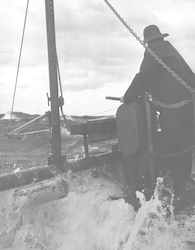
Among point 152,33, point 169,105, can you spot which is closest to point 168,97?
point 169,105

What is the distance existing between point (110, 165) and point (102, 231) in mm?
1833

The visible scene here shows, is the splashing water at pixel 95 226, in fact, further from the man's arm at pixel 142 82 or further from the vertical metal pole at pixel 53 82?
the man's arm at pixel 142 82

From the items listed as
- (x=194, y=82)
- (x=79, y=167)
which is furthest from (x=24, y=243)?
(x=194, y=82)

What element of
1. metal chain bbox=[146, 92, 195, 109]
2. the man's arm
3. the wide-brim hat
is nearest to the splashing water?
metal chain bbox=[146, 92, 195, 109]

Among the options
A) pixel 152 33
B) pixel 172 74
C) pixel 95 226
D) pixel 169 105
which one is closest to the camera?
pixel 172 74

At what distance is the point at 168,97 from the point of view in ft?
14.5

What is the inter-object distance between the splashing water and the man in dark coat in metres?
0.44

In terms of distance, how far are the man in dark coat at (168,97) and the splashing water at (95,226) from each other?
0.44 m

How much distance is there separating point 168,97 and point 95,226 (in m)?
2.03

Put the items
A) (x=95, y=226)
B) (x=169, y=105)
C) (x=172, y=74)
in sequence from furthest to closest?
(x=169, y=105)
(x=95, y=226)
(x=172, y=74)

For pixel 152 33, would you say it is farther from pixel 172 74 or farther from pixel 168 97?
pixel 168 97

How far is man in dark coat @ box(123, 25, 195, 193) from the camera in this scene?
437 centimetres

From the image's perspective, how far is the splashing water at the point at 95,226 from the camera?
379cm

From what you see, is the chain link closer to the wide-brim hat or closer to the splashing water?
the wide-brim hat
